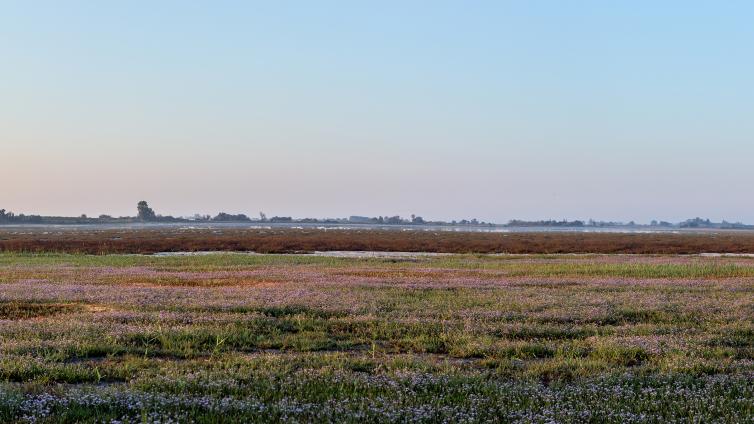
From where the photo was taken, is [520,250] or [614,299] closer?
[614,299]

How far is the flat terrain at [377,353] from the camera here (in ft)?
28.0

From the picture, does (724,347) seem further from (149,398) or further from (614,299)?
(149,398)

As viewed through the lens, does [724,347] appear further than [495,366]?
Yes

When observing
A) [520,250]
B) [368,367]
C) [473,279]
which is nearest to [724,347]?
[368,367]

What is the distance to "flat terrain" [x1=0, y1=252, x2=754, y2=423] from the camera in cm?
852

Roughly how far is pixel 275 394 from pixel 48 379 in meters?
4.12

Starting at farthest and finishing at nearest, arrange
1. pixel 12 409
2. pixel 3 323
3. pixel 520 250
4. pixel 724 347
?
1. pixel 520 250
2. pixel 3 323
3. pixel 724 347
4. pixel 12 409

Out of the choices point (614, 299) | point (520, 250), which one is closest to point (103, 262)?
point (614, 299)

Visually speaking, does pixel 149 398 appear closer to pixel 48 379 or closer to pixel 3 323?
pixel 48 379

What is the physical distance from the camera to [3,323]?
16312mm

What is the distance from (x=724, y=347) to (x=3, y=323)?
1780 cm

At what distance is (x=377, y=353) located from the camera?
13273 mm

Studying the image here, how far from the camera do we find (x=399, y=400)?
8.95m

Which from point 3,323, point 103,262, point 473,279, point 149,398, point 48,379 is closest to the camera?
point 149,398
